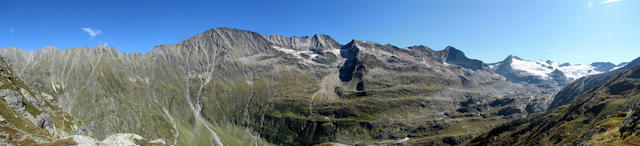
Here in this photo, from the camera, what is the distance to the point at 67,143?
53281 mm

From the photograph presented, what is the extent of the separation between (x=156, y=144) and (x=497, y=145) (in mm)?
151209

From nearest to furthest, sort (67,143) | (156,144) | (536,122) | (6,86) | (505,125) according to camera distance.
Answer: (67,143)
(156,144)
(6,86)
(536,122)
(505,125)

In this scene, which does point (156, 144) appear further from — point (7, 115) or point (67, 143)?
point (7, 115)

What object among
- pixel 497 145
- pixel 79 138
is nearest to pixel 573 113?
pixel 497 145

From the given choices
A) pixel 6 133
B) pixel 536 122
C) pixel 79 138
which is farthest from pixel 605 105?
pixel 6 133

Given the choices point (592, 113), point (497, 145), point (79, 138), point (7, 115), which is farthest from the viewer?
point (592, 113)

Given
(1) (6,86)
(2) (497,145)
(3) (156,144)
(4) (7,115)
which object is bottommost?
(2) (497,145)

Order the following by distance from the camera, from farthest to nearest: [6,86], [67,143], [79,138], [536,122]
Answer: [536,122], [6,86], [79,138], [67,143]

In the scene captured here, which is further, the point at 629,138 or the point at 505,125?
the point at 505,125

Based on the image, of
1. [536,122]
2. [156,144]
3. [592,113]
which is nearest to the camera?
[156,144]

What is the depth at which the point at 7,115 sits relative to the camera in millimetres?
80000

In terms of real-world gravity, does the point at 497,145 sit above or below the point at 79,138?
below

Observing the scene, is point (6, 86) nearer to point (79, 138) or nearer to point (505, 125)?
point (79, 138)

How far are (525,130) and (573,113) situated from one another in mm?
31100
